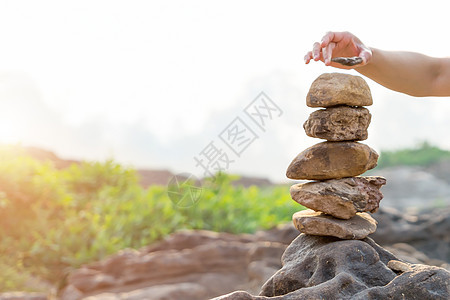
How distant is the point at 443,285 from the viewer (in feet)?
10.3

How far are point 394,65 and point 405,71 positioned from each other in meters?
0.23

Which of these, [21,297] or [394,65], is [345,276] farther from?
[21,297]

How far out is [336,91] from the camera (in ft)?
11.4

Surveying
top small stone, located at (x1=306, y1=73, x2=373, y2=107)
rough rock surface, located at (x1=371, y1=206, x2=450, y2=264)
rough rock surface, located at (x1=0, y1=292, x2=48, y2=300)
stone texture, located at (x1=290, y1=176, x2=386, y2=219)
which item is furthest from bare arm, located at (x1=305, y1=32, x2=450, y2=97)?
rough rock surface, located at (x1=0, y1=292, x2=48, y2=300)

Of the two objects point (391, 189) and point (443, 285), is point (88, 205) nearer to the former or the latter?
point (443, 285)

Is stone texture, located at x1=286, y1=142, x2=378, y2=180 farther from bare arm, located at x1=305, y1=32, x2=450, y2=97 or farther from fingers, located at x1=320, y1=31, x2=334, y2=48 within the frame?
fingers, located at x1=320, y1=31, x2=334, y2=48

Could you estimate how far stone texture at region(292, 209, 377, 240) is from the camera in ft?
11.4

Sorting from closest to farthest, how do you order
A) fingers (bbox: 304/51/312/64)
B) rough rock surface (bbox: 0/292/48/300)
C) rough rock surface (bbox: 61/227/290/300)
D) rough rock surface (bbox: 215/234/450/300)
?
1. rough rock surface (bbox: 215/234/450/300)
2. fingers (bbox: 304/51/312/64)
3. rough rock surface (bbox: 0/292/48/300)
4. rough rock surface (bbox: 61/227/290/300)

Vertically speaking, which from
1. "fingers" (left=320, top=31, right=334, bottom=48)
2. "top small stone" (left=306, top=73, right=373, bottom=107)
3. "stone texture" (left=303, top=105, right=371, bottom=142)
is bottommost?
"stone texture" (left=303, top=105, right=371, bottom=142)

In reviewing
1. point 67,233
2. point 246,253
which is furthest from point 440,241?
point 67,233

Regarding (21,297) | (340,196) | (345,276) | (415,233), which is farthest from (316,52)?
(415,233)

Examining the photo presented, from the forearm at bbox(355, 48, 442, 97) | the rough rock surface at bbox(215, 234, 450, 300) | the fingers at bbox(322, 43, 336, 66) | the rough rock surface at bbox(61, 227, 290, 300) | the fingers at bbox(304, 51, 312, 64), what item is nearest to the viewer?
the rough rock surface at bbox(215, 234, 450, 300)

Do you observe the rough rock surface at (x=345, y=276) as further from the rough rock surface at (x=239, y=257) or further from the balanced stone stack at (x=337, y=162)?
the rough rock surface at (x=239, y=257)

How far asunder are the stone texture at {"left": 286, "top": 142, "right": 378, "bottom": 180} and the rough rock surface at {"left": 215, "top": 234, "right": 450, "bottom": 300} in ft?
1.66
